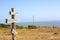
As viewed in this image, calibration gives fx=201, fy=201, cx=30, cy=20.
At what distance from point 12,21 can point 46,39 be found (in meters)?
11.5

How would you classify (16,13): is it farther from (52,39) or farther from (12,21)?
(52,39)

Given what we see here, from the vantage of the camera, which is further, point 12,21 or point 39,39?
point 39,39

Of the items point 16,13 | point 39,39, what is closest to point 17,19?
point 16,13

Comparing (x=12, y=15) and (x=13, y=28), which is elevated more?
(x=12, y=15)

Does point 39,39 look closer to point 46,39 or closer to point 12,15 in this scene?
point 46,39

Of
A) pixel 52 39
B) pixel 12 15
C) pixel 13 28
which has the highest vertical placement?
pixel 12 15

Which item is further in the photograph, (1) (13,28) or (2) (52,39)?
(2) (52,39)

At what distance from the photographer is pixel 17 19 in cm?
948

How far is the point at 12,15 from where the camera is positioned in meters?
9.38

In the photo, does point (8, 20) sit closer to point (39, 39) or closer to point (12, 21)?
point (12, 21)

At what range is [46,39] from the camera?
66.9ft

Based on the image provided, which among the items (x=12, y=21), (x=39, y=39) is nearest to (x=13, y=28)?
(x=12, y=21)

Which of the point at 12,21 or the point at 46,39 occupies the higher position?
the point at 12,21

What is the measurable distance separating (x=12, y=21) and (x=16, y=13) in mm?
421
